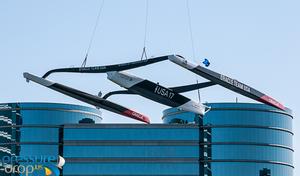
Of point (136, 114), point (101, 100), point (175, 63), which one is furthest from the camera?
point (136, 114)

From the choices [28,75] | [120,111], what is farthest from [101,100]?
[28,75]

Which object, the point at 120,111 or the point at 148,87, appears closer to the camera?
the point at 148,87

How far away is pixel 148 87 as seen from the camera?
112875 mm

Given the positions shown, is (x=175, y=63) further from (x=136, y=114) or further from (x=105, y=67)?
(x=136, y=114)

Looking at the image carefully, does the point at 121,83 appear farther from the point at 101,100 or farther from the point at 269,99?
the point at 269,99

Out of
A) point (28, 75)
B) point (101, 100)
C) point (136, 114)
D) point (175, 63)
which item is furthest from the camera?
point (136, 114)

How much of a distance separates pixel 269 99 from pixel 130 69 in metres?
20.4

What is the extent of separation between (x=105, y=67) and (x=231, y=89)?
1643 centimetres

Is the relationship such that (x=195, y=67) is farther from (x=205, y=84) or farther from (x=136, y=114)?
(x=136, y=114)

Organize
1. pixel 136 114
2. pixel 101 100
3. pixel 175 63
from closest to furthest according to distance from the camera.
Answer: pixel 175 63 → pixel 101 100 → pixel 136 114

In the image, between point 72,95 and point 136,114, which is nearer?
point 72,95

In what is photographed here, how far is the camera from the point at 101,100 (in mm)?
124062

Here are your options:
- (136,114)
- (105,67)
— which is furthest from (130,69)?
(136,114)

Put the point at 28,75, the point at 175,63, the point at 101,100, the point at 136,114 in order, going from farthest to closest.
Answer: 1. the point at 136,114
2. the point at 101,100
3. the point at 28,75
4. the point at 175,63
